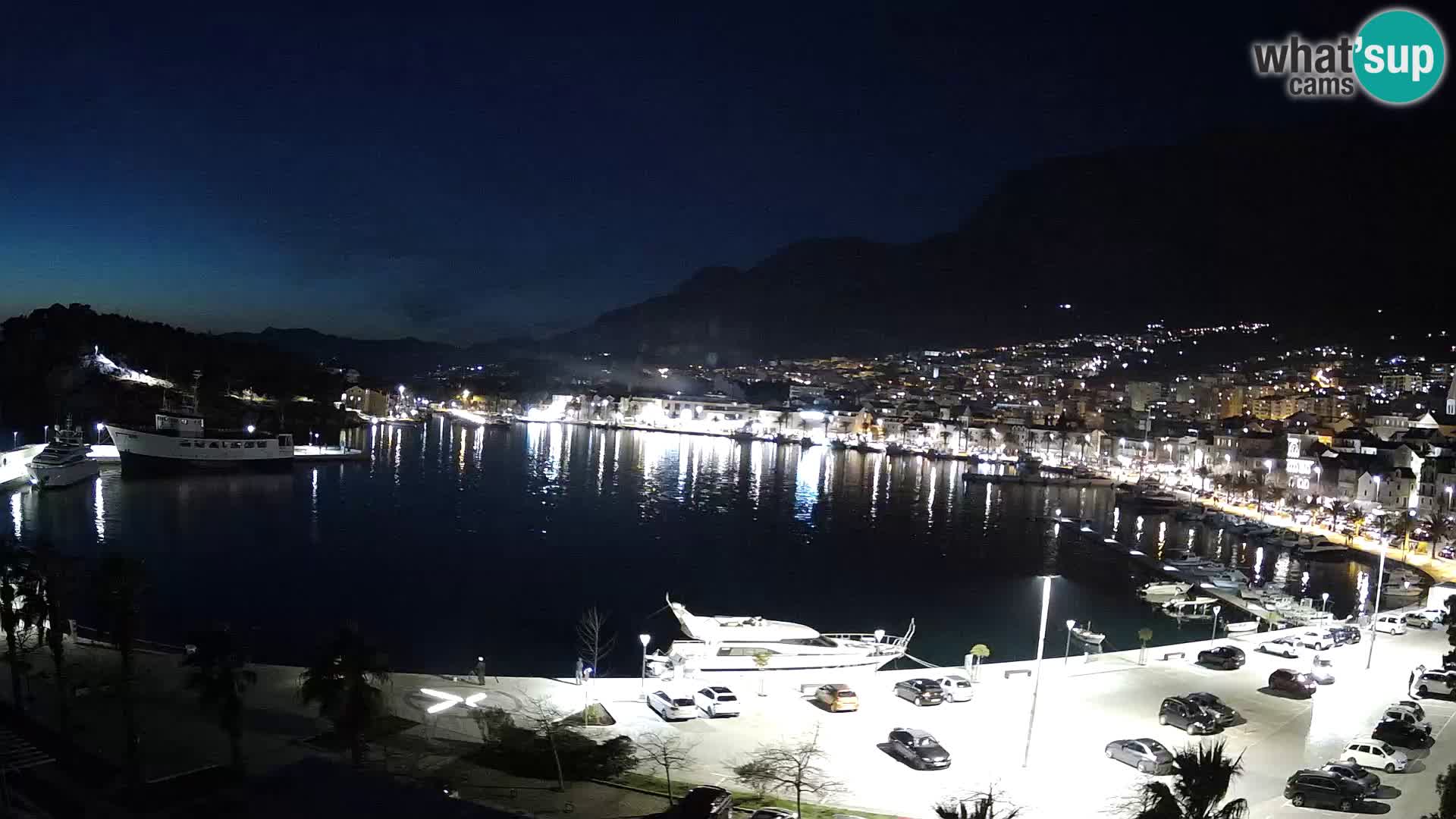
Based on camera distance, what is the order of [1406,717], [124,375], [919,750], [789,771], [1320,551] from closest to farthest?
[789,771] < [919,750] < [1406,717] < [1320,551] < [124,375]

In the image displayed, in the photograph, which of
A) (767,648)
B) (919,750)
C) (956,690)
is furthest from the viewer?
(767,648)

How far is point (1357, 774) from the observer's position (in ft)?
27.5

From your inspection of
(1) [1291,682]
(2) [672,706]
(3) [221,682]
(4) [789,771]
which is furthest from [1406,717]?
(3) [221,682]

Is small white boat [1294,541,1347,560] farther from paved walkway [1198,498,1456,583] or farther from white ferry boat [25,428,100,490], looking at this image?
white ferry boat [25,428,100,490]

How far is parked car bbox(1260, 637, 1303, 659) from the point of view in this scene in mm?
14207

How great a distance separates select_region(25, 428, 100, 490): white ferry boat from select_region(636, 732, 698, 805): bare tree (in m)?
32.5

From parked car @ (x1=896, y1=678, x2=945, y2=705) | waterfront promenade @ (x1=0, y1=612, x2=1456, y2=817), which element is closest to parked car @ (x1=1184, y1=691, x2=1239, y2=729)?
waterfront promenade @ (x1=0, y1=612, x2=1456, y2=817)

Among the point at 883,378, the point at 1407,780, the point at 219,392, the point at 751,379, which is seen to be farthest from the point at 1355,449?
the point at 751,379

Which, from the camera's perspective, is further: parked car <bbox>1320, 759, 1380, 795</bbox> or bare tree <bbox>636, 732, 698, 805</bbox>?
bare tree <bbox>636, 732, 698, 805</bbox>

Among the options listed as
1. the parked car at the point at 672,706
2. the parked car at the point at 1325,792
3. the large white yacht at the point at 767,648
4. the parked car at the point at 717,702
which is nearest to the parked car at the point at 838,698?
the parked car at the point at 717,702

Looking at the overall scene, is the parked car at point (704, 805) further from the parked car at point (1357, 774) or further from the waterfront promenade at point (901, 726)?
the parked car at point (1357, 774)

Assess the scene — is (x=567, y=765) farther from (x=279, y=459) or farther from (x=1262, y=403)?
(x=1262, y=403)

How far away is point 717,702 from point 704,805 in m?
3.24

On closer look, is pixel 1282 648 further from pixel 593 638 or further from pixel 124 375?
pixel 124 375
